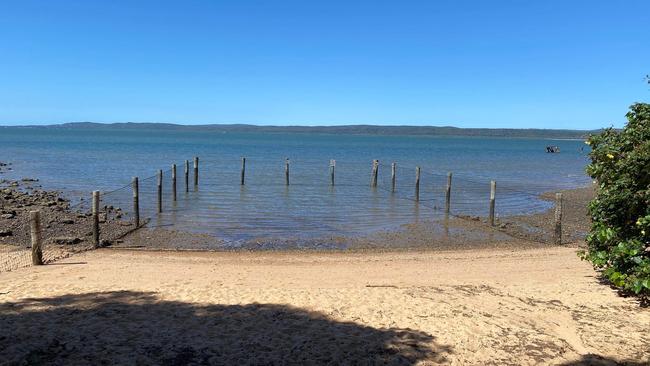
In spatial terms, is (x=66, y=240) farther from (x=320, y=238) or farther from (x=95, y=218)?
(x=320, y=238)

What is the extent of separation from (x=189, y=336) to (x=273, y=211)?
15.5 meters

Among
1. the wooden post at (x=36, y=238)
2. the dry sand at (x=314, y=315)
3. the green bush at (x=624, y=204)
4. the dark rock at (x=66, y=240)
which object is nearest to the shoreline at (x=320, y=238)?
the dark rock at (x=66, y=240)

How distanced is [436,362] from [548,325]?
8.06 feet

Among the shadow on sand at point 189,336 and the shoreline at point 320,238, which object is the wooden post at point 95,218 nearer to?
the shoreline at point 320,238

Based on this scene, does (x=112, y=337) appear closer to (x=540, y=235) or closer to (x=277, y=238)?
(x=277, y=238)

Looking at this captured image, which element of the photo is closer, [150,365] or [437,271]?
[150,365]

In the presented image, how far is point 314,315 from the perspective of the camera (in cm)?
825

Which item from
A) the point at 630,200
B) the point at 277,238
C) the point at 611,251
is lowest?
the point at 277,238

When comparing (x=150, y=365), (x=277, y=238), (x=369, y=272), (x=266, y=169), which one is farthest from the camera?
(x=266, y=169)

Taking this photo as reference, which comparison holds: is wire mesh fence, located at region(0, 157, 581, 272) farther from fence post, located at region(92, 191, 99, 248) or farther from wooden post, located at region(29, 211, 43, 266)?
wooden post, located at region(29, 211, 43, 266)

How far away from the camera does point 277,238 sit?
55.9ft

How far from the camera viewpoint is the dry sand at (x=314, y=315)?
6.64 metres

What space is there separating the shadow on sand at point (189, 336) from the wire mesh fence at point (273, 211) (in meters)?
4.98

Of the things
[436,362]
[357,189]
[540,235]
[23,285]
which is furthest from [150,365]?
[357,189]
